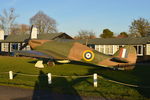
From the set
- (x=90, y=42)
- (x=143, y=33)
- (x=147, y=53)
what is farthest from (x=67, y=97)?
(x=143, y=33)

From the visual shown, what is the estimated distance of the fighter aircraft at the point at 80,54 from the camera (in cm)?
1525

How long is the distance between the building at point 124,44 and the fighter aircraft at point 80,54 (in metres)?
10.7

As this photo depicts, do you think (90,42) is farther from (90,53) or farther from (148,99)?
(148,99)

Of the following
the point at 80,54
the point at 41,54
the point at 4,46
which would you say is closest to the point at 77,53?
the point at 80,54

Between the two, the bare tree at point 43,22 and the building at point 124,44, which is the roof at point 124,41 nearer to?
the building at point 124,44

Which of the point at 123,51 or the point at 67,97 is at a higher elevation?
the point at 123,51

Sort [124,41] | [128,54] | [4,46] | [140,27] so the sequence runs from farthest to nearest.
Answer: [140,27], [4,46], [124,41], [128,54]

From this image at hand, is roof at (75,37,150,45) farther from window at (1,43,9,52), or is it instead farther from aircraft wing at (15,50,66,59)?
window at (1,43,9,52)

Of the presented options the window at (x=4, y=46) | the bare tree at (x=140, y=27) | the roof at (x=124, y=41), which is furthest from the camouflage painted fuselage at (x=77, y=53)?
the bare tree at (x=140, y=27)

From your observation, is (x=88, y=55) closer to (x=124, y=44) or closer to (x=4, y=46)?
(x=124, y=44)

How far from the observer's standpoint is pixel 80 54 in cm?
1656

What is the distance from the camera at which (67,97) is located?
7.79 metres

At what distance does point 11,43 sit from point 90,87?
33895 mm

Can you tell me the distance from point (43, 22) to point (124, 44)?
47.7 metres
